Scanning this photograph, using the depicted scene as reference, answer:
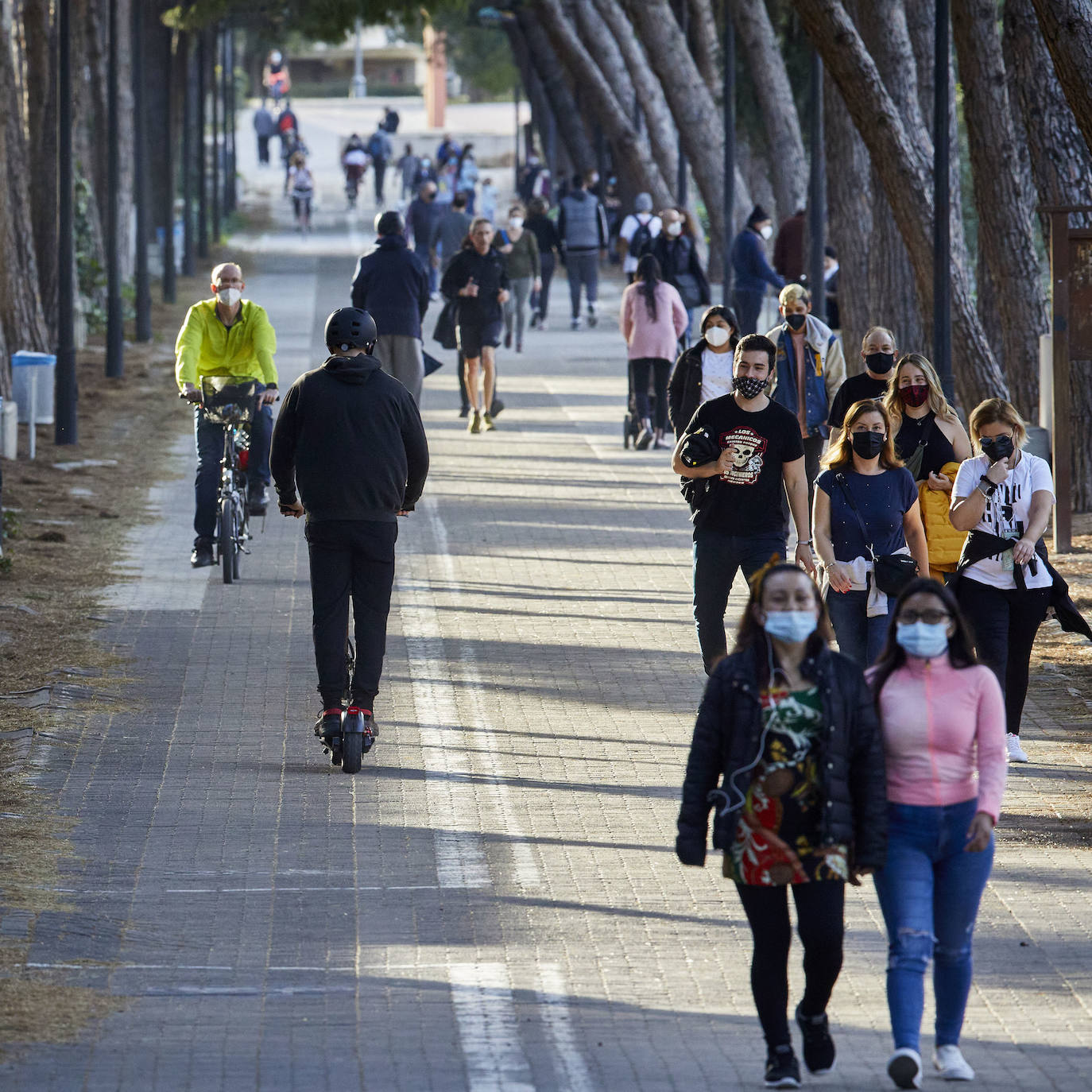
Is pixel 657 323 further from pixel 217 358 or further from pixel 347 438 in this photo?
pixel 347 438

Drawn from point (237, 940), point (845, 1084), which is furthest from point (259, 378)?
point (845, 1084)

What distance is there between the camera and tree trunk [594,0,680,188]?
38906 mm

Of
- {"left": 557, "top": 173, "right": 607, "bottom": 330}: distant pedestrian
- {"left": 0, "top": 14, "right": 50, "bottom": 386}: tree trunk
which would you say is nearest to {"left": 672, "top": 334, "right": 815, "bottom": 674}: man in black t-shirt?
{"left": 0, "top": 14, "right": 50, "bottom": 386}: tree trunk

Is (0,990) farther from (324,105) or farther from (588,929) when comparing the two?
(324,105)

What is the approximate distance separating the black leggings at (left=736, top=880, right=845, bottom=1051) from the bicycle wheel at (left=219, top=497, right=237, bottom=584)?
8.04 meters

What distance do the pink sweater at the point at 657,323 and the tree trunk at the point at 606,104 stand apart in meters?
19.0

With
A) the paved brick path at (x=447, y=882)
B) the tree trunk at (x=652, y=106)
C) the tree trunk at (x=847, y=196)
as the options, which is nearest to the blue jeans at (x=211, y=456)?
the paved brick path at (x=447, y=882)

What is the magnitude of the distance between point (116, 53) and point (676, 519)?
1309cm

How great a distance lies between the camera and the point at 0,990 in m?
6.74

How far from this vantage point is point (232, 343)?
13375 mm

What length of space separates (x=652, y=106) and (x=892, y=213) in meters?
20.8

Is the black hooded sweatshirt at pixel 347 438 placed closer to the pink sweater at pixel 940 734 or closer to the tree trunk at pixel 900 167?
the pink sweater at pixel 940 734

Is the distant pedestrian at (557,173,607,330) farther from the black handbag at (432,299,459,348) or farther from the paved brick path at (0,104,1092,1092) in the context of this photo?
the paved brick path at (0,104,1092,1092)

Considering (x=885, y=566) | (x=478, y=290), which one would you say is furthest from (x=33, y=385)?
(x=885, y=566)
